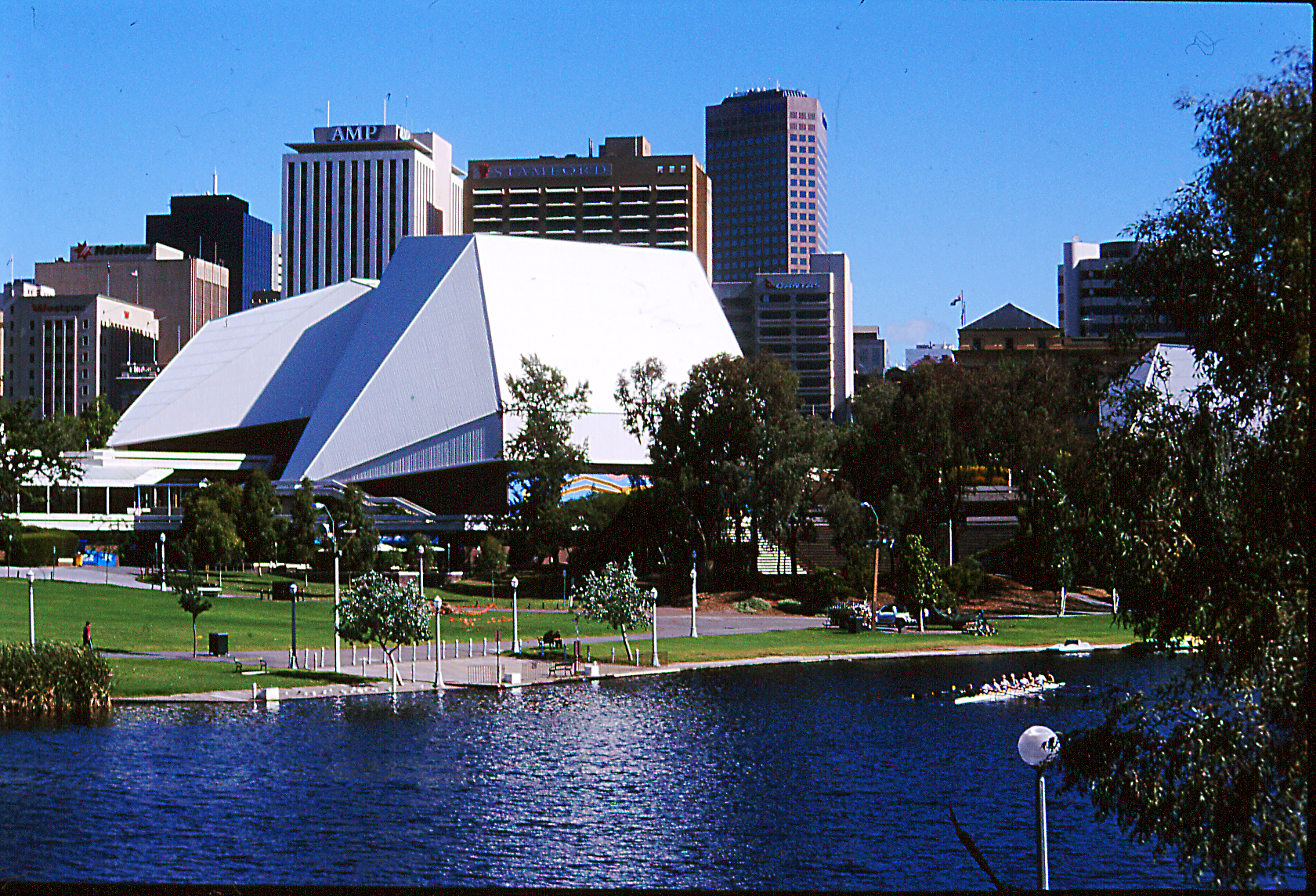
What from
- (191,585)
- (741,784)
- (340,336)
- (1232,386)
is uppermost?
(340,336)

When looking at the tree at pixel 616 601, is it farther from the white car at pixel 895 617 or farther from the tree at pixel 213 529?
the tree at pixel 213 529

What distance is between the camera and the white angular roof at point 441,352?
10656 centimetres

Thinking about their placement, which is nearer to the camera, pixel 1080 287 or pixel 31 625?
pixel 31 625

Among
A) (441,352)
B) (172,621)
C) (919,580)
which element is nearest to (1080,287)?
(441,352)

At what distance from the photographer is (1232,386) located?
45.4ft

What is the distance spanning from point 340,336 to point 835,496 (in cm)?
6292

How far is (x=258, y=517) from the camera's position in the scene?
82.2m

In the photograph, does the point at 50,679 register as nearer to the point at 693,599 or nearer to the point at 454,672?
the point at 454,672

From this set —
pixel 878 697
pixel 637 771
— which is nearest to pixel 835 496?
pixel 878 697

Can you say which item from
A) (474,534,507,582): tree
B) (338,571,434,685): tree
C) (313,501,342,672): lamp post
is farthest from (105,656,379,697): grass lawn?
(474,534,507,582): tree

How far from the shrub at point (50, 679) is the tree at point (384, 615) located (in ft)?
25.3

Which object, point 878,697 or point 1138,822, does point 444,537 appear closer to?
point 878,697

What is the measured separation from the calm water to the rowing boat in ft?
3.38

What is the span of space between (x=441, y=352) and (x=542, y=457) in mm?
26343
